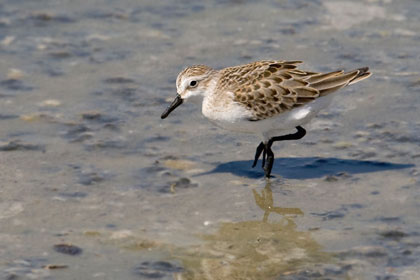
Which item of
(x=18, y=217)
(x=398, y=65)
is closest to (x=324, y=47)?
(x=398, y=65)

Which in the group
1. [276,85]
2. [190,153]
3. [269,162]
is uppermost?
[276,85]

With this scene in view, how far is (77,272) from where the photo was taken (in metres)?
8.02

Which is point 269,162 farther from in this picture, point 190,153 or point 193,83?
point 193,83

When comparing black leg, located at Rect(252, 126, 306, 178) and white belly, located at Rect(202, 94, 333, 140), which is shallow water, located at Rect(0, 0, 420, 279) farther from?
white belly, located at Rect(202, 94, 333, 140)

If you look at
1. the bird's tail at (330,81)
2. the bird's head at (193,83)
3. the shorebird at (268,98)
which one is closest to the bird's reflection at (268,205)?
the shorebird at (268,98)

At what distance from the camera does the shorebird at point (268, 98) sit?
9.83m

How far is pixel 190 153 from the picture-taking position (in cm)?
1058

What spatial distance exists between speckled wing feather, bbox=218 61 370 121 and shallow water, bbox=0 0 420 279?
0.89m

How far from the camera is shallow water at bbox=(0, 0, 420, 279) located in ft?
27.4

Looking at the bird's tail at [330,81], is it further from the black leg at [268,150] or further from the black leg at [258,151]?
the black leg at [258,151]

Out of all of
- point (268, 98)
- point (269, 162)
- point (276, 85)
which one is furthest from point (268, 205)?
point (276, 85)

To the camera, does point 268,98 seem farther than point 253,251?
Yes

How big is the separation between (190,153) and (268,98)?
53.8 inches

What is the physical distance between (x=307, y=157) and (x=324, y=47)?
132 inches
